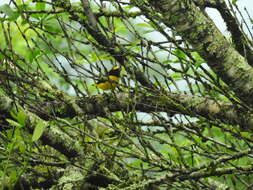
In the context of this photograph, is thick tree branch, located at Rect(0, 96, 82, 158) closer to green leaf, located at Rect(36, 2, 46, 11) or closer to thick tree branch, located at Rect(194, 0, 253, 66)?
green leaf, located at Rect(36, 2, 46, 11)

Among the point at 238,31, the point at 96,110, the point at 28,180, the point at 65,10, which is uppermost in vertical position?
the point at 65,10

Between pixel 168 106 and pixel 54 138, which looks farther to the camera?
pixel 168 106

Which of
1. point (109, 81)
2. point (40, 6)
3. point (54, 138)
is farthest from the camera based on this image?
point (40, 6)

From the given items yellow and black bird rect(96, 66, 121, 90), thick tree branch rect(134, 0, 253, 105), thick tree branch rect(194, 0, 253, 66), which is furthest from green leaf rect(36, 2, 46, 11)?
thick tree branch rect(194, 0, 253, 66)

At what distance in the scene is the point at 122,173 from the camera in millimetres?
2838

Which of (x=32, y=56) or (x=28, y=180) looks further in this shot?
(x=28, y=180)

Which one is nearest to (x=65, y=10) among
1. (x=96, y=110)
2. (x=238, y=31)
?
(x=96, y=110)

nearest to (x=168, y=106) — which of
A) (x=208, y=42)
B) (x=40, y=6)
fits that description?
(x=208, y=42)

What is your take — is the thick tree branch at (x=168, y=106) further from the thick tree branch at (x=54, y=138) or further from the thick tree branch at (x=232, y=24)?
the thick tree branch at (x=232, y=24)

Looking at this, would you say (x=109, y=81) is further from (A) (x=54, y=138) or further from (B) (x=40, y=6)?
(B) (x=40, y=6)

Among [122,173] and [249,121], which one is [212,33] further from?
[122,173]

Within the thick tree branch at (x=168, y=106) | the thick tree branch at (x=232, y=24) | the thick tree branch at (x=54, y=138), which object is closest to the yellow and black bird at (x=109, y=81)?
the thick tree branch at (x=168, y=106)

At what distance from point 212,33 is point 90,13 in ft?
2.36

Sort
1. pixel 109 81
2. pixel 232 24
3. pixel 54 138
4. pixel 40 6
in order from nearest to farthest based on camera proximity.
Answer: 1. pixel 109 81
2. pixel 54 138
3. pixel 40 6
4. pixel 232 24
